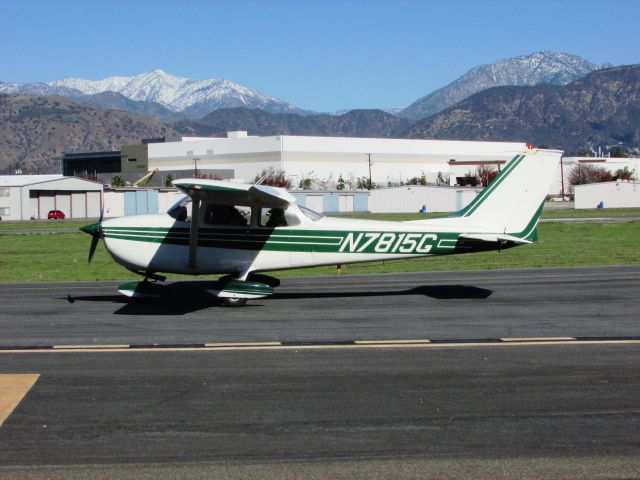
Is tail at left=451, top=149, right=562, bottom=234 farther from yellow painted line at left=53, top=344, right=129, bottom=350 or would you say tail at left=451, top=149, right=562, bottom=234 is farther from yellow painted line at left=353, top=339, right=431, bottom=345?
yellow painted line at left=53, top=344, right=129, bottom=350

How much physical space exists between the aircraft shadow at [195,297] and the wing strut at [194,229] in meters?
0.88

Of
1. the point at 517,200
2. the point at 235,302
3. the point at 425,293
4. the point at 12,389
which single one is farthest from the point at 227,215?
the point at 12,389

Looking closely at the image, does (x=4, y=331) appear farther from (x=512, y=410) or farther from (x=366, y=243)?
(x=512, y=410)

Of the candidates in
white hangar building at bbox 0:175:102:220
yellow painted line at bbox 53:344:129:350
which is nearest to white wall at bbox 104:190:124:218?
white hangar building at bbox 0:175:102:220

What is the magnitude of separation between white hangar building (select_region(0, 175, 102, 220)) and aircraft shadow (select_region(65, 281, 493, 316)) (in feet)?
228

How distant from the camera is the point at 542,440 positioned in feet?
24.7

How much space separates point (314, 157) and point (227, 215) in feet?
331

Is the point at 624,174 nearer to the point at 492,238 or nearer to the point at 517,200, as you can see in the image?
the point at 517,200

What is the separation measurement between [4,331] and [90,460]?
681 cm

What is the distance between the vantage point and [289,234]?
16219 millimetres

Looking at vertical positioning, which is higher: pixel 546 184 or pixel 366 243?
pixel 546 184

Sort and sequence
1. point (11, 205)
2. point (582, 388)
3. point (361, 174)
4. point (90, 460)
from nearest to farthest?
point (90, 460), point (582, 388), point (11, 205), point (361, 174)

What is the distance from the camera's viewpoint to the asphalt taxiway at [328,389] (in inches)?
281

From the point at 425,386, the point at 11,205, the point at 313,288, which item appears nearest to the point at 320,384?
the point at 425,386
